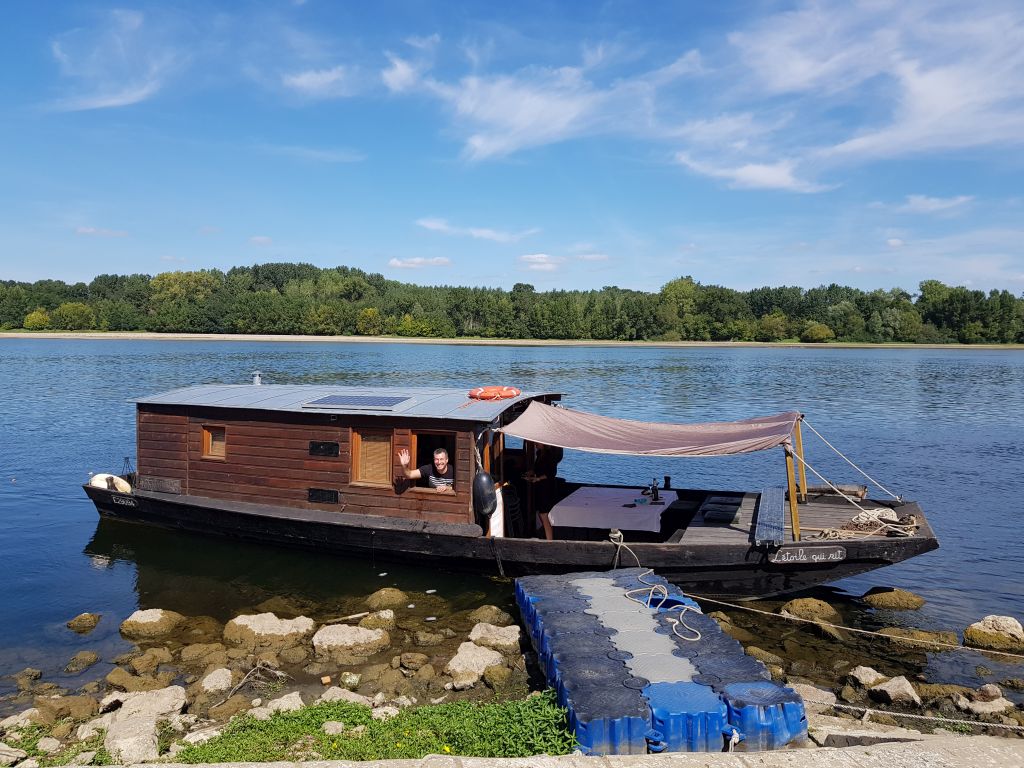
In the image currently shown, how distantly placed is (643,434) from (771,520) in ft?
9.56

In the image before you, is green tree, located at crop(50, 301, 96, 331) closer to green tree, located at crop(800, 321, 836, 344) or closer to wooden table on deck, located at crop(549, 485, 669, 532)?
green tree, located at crop(800, 321, 836, 344)

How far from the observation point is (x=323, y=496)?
15391 mm

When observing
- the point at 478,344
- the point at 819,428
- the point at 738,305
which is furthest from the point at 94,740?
the point at 738,305

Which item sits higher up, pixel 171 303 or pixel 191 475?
pixel 171 303

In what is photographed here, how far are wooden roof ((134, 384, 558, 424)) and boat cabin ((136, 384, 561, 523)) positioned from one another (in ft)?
0.08

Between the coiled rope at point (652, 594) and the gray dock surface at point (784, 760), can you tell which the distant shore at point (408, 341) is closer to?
the coiled rope at point (652, 594)

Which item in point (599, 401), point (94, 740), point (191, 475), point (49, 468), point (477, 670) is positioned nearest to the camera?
point (94, 740)

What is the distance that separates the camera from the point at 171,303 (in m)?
134

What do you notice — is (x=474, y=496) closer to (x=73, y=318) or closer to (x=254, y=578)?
(x=254, y=578)

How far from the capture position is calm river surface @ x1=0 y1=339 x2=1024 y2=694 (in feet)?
46.0

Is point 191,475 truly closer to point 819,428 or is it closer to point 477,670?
point 477,670

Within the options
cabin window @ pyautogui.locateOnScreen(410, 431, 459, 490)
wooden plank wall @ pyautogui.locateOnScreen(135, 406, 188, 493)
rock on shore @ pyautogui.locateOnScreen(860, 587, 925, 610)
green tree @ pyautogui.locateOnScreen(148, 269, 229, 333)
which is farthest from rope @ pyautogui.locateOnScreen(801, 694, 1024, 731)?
green tree @ pyautogui.locateOnScreen(148, 269, 229, 333)

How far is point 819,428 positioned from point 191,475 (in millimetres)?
28542

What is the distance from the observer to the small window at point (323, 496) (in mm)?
15297
